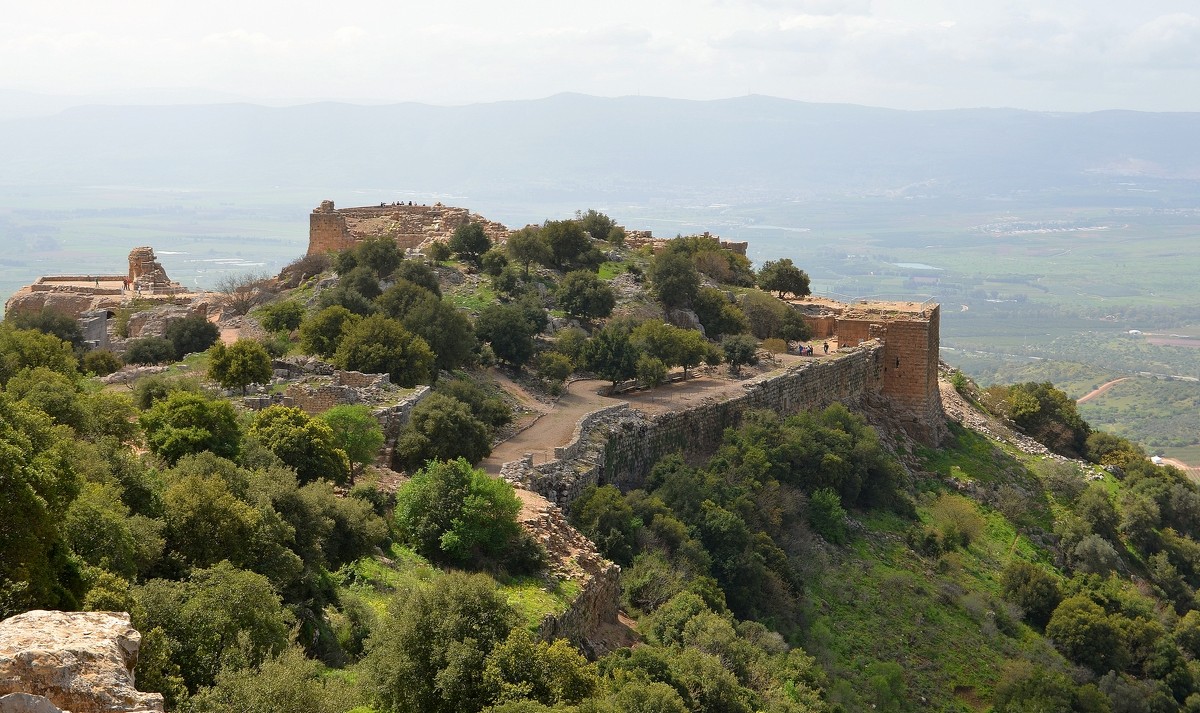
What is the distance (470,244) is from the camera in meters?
39.1

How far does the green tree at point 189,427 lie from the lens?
18.8 meters

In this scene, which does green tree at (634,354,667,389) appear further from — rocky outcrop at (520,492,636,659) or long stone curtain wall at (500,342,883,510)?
rocky outcrop at (520,492,636,659)

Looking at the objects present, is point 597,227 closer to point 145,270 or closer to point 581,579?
point 145,270

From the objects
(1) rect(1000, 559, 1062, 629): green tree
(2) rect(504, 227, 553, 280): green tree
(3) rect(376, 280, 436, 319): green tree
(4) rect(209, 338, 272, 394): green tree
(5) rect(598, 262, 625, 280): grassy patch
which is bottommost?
(1) rect(1000, 559, 1062, 629): green tree

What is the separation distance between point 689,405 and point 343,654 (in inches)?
609

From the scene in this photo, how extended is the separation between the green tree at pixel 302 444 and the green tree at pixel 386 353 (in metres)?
5.75

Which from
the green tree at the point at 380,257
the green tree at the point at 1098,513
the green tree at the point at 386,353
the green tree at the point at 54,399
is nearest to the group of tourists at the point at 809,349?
the green tree at the point at 1098,513

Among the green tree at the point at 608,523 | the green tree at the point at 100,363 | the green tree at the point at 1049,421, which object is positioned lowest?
the green tree at the point at 1049,421

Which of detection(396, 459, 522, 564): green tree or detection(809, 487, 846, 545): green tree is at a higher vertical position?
detection(396, 459, 522, 564): green tree

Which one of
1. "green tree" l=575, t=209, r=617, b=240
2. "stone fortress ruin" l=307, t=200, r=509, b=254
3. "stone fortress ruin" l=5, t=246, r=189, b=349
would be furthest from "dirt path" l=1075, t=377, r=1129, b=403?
"stone fortress ruin" l=5, t=246, r=189, b=349

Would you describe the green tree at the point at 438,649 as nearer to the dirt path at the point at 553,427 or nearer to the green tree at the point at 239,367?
the dirt path at the point at 553,427

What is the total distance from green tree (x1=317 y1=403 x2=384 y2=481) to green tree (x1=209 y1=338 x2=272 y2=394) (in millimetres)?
3527

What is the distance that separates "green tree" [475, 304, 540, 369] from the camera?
3133cm

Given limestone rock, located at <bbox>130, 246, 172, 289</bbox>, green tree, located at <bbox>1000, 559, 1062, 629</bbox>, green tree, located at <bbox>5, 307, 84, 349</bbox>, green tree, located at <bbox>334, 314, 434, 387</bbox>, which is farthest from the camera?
limestone rock, located at <bbox>130, 246, 172, 289</bbox>
